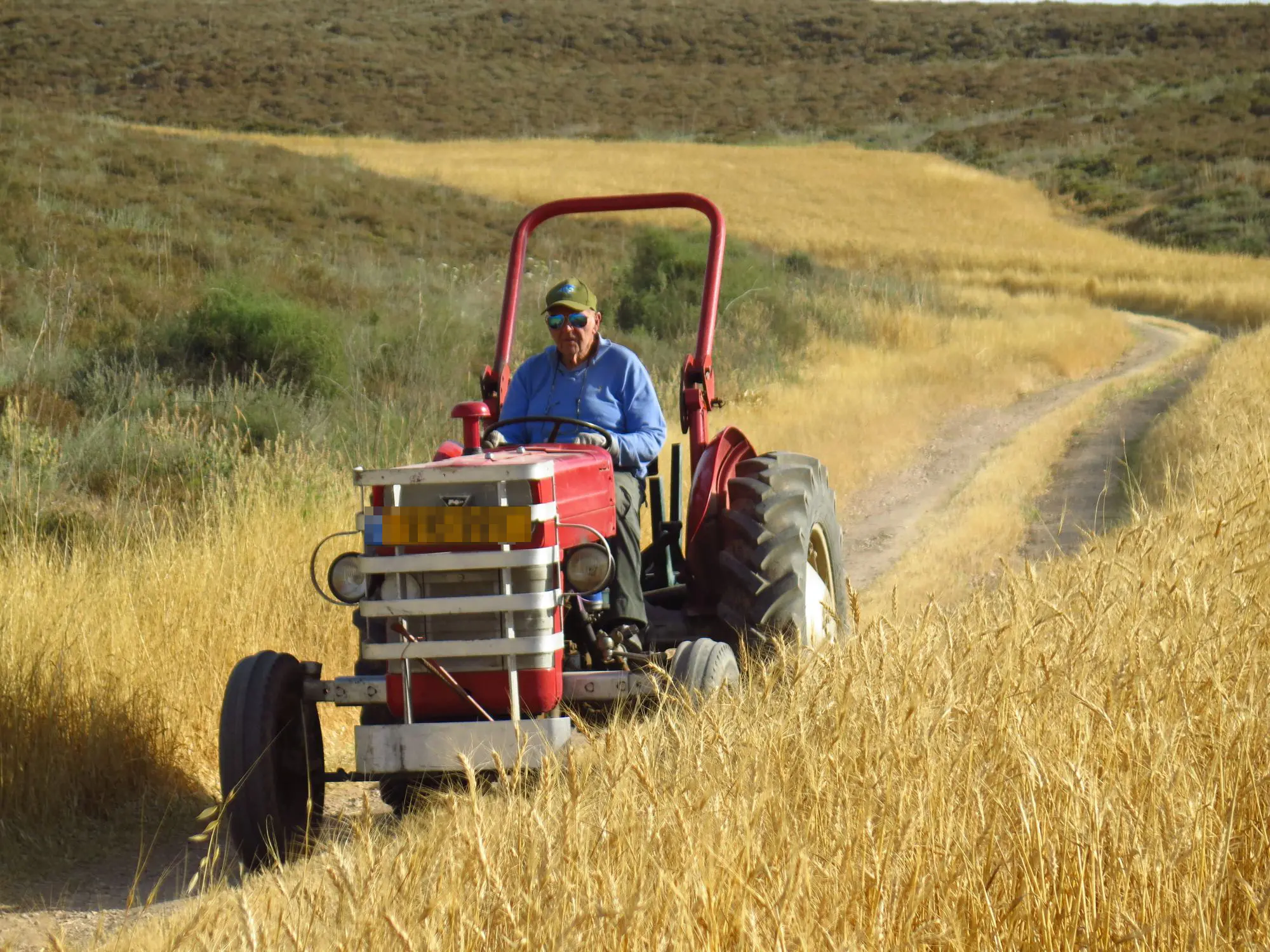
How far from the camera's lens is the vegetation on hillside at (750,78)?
47.8m

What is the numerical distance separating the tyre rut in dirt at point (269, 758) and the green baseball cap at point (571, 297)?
176 cm

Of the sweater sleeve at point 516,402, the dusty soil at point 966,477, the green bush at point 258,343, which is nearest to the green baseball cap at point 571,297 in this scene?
the sweater sleeve at point 516,402

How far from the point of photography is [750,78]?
66.4m

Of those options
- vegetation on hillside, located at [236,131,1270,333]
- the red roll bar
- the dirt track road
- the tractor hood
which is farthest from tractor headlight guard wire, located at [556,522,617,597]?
vegetation on hillside, located at [236,131,1270,333]

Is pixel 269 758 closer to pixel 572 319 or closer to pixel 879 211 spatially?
pixel 572 319

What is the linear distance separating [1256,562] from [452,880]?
3.90m

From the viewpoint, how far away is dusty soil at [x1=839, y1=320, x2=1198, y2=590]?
958cm

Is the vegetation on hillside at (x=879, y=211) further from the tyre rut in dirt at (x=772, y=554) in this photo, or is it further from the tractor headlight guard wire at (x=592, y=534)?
the tractor headlight guard wire at (x=592, y=534)

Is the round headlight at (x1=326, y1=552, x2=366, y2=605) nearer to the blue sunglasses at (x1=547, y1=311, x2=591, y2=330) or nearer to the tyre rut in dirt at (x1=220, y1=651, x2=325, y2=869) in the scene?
the tyre rut in dirt at (x1=220, y1=651, x2=325, y2=869)

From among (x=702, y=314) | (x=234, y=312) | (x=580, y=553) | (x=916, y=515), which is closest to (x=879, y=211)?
(x=234, y=312)

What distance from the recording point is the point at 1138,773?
3398mm

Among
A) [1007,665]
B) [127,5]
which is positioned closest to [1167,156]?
[127,5]

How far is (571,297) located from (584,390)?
0.38m

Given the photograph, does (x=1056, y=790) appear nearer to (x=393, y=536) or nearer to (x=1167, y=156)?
(x=393, y=536)
